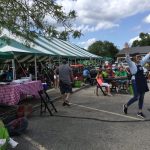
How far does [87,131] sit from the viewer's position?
28.6 ft

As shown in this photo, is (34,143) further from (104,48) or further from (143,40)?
(143,40)

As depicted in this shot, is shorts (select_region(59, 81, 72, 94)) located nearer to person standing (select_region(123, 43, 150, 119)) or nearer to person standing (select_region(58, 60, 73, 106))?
person standing (select_region(58, 60, 73, 106))

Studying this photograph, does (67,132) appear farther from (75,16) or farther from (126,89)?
(126,89)

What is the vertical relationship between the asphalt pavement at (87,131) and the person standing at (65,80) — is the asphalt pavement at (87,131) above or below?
below

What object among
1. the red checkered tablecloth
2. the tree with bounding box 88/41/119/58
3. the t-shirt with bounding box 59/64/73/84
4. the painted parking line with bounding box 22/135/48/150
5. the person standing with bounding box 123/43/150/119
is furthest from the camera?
the tree with bounding box 88/41/119/58

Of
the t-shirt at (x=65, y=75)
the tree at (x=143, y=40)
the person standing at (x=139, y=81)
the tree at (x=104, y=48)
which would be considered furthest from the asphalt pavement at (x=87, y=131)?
the tree at (x=143, y=40)

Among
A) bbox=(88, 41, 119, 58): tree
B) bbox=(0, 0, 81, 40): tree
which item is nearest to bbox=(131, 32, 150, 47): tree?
bbox=(88, 41, 119, 58): tree

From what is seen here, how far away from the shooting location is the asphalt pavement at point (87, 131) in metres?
7.32

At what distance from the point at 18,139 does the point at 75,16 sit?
7.20 metres

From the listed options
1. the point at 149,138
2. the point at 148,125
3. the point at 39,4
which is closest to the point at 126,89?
the point at 39,4

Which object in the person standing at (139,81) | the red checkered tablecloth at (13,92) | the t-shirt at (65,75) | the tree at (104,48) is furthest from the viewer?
the tree at (104,48)

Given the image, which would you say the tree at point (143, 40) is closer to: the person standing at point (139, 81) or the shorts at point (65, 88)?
the shorts at point (65, 88)

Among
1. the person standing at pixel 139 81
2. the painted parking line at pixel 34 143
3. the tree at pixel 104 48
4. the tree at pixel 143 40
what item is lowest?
the painted parking line at pixel 34 143

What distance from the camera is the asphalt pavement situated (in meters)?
7.32
